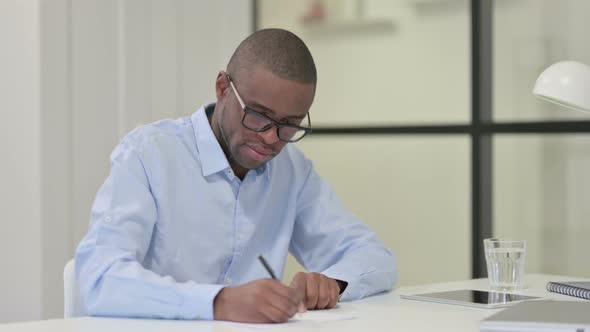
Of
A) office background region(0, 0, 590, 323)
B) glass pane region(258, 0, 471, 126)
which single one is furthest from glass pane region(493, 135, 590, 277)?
glass pane region(258, 0, 471, 126)

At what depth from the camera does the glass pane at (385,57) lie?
3.02 metres

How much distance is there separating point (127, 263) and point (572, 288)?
0.91 meters

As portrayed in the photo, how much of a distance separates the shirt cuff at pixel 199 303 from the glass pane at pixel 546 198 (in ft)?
5.30

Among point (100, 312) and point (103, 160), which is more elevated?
point (103, 160)

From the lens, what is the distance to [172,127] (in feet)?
6.46

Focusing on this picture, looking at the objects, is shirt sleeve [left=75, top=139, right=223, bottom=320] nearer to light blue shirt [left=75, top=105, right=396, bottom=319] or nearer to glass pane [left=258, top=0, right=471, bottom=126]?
light blue shirt [left=75, top=105, right=396, bottom=319]

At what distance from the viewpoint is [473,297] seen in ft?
5.68

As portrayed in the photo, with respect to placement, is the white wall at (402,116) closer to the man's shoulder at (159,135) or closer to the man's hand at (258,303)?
the man's shoulder at (159,135)

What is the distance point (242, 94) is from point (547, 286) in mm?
791

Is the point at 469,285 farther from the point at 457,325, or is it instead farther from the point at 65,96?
the point at 65,96

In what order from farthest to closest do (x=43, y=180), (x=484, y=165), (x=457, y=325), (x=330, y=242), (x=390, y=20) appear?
(x=390, y=20) < (x=484, y=165) < (x=43, y=180) < (x=330, y=242) < (x=457, y=325)

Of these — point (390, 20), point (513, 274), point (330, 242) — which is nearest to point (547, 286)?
point (513, 274)

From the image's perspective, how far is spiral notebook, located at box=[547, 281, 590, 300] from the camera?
1755mm

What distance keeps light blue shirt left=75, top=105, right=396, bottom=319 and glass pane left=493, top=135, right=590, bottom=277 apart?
0.94 metres
